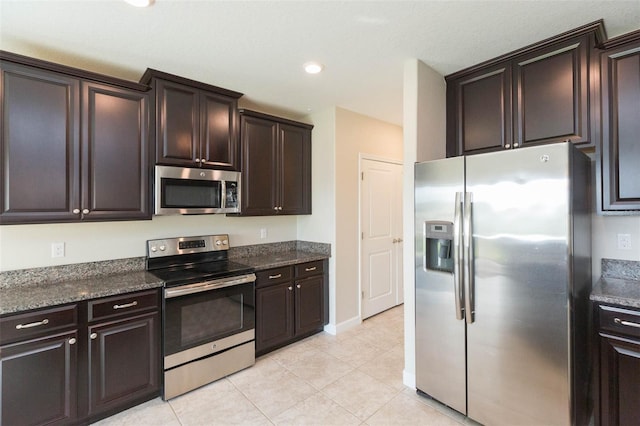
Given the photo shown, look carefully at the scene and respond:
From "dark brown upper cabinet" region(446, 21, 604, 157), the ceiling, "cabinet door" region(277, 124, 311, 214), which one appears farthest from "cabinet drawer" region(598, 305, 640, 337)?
"cabinet door" region(277, 124, 311, 214)

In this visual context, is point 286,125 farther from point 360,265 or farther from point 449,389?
point 449,389

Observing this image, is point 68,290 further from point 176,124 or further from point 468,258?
point 468,258

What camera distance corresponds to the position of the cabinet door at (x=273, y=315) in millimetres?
2906

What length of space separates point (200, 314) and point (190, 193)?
1.03 metres

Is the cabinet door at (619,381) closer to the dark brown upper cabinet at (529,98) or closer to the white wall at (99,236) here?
the dark brown upper cabinet at (529,98)

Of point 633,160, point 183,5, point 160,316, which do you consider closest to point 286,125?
point 183,5

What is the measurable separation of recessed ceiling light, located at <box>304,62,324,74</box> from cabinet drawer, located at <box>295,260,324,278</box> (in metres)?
1.88

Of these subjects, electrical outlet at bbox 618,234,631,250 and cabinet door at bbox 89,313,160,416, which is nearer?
cabinet door at bbox 89,313,160,416

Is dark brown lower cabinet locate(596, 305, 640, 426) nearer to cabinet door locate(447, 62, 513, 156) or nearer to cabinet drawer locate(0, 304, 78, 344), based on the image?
cabinet door locate(447, 62, 513, 156)

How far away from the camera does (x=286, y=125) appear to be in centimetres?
346

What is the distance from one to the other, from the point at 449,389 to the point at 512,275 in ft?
3.03

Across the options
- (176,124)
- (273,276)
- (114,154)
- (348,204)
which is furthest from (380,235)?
(114,154)

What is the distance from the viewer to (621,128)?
6.23 feet

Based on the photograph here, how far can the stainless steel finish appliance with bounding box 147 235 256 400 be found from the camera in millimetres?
2320
